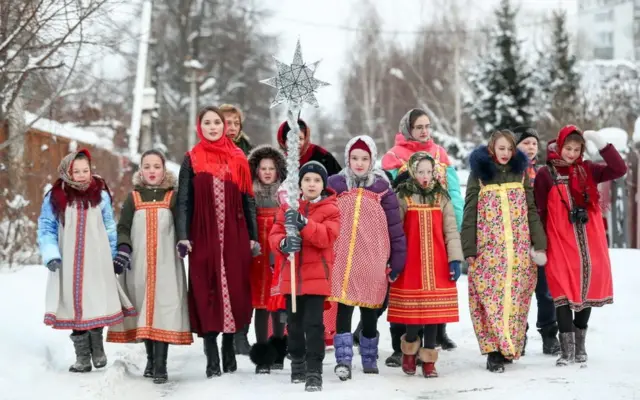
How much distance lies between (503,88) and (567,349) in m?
21.2

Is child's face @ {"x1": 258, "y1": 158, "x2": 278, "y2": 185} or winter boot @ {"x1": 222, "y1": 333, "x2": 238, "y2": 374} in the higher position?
child's face @ {"x1": 258, "y1": 158, "x2": 278, "y2": 185}

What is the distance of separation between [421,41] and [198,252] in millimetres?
39508

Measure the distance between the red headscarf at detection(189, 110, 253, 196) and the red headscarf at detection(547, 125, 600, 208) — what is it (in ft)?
7.79

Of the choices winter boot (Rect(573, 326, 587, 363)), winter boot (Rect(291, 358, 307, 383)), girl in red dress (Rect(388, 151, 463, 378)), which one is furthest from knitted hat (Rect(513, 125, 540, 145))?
winter boot (Rect(291, 358, 307, 383))

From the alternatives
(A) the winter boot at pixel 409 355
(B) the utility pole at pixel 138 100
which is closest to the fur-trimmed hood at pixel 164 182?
(A) the winter boot at pixel 409 355

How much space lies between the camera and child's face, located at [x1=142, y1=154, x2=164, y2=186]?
284 inches

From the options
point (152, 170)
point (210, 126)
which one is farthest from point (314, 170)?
point (152, 170)

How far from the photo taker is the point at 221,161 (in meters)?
7.22

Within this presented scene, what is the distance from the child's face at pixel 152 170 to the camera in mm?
7223

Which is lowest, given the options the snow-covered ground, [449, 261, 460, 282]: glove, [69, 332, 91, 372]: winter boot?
the snow-covered ground

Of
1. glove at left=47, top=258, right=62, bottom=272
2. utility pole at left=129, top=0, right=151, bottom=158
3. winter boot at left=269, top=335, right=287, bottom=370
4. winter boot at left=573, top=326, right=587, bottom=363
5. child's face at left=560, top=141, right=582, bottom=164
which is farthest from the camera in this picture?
utility pole at left=129, top=0, right=151, bottom=158

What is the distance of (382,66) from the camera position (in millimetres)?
46438

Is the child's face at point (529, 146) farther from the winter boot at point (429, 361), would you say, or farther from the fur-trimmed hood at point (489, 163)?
the winter boot at point (429, 361)

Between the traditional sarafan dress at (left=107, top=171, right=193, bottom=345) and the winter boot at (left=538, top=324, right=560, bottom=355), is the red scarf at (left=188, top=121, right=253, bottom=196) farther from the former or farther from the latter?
the winter boot at (left=538, top=324, right=560, bottom=355)
